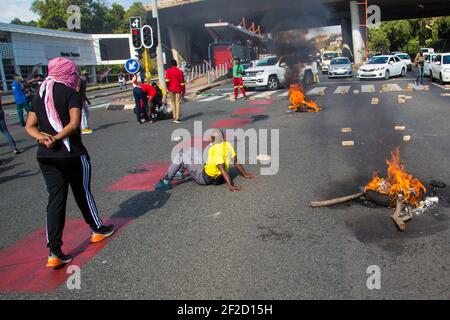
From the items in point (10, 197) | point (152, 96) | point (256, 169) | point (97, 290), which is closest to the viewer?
point (97, 290)

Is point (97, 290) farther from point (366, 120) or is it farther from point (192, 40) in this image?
point (192, 40)

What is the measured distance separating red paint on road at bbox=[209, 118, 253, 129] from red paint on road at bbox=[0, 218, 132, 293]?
692cm

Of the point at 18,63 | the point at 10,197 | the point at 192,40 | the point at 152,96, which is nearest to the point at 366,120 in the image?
the point at 152,96

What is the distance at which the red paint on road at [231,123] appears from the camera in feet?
38.2

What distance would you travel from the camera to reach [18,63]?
3869 centimetres

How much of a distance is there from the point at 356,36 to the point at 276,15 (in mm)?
27281

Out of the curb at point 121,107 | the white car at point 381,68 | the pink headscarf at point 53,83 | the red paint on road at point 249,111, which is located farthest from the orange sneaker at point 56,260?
the white car at point 381,68

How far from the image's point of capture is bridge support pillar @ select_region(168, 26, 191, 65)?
5153 cm

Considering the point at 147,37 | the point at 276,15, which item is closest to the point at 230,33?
the point at 276,15

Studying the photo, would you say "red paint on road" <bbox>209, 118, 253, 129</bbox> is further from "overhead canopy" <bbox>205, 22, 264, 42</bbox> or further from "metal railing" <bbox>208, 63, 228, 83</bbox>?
"metal railing" <bbox>208, 63, 228, 83</bbox>

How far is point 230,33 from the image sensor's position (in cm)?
Answer: 3109

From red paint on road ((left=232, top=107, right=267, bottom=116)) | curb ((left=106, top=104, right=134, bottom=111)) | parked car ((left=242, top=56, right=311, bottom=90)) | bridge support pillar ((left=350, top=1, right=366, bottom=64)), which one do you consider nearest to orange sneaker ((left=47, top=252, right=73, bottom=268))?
red paint on road ((left=232, top=107, right=267, bottom=116))
